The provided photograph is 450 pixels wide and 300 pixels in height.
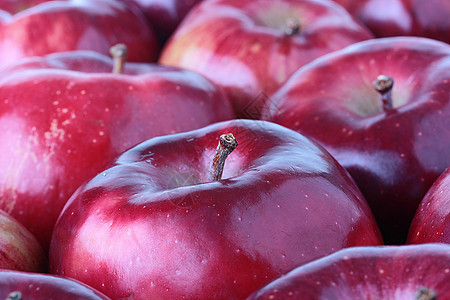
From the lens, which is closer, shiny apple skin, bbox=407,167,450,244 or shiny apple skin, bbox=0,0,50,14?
shiny apple skin, bbox=407,167,450,244

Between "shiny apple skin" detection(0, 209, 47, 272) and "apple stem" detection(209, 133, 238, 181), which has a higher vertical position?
"apple stem" detection(209, 133, 238, 181)

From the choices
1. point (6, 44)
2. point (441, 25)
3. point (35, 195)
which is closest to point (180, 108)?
point (35, 195)

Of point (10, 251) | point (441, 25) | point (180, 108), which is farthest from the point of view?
point (441, 25)

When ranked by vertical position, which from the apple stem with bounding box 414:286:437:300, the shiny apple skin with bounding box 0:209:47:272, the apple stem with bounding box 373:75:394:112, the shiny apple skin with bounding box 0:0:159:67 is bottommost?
the shiny apple skin with bounding box 0:209:47:272

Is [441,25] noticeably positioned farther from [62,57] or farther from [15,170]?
[15,170]

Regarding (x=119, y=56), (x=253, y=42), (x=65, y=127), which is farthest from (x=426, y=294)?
(x=253, y=42)

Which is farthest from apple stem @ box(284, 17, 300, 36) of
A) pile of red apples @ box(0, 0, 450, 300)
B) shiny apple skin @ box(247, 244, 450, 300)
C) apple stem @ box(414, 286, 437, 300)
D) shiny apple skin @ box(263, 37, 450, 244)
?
apple stem @ box(414, 286, 437, 300)

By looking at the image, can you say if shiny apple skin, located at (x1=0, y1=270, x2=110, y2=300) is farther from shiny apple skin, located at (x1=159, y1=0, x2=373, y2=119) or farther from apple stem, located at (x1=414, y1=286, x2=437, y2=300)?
shiny apple skin, located at (x1=159, y1=0, x2=373, y2=119)
